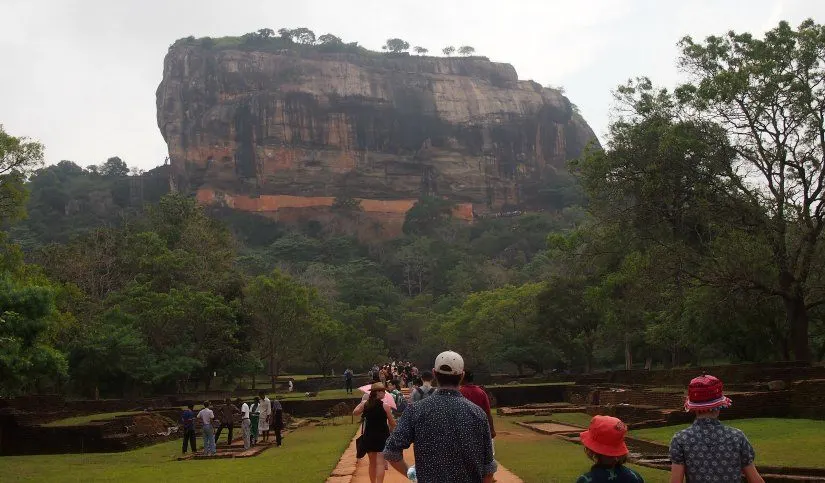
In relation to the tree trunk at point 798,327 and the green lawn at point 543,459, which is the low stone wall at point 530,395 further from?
the green lawn at point 543,459

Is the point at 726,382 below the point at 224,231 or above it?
below

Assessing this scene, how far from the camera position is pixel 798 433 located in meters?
14.3

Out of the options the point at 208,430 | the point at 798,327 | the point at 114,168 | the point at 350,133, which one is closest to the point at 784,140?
the point at 798,327

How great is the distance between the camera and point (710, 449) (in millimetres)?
4969

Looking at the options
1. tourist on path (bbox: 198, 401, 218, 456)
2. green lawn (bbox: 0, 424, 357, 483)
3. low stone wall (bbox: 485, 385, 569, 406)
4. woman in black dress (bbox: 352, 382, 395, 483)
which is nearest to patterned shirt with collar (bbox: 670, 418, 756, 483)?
woman in black dress (bbox: 352, 382, 395, 483)

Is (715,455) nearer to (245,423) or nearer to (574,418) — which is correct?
(245,423)

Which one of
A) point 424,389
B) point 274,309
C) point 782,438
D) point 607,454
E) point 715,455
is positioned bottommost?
point 782,438

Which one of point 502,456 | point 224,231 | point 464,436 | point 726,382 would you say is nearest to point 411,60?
point 224,231

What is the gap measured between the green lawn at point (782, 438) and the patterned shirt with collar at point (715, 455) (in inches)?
214

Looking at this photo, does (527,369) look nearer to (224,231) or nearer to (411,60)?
(224,231)

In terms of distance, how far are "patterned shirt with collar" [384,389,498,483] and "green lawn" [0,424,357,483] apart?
637 centimetres

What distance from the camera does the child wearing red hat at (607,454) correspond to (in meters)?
4.45

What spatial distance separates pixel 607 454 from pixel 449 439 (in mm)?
867

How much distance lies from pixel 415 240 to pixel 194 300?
62.5m
